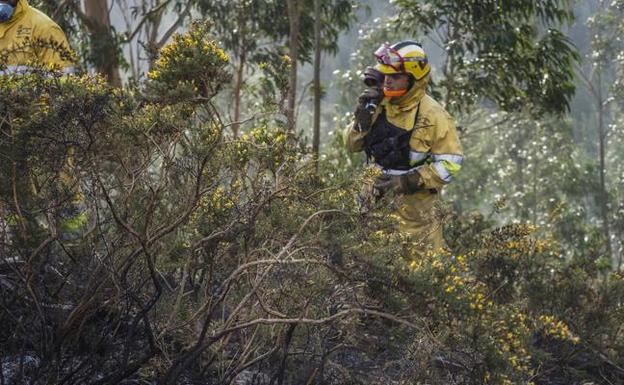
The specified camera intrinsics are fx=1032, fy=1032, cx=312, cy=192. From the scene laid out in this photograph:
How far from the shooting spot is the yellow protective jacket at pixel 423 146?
6.01m

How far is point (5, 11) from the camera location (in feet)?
20.0

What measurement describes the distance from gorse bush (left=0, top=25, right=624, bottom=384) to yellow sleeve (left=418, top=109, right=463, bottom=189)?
1.66 m

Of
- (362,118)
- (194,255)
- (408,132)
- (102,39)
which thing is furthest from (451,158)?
(102,39)

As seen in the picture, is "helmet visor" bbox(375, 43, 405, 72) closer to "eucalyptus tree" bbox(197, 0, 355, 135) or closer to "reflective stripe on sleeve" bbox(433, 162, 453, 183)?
"reflective stripe on sleeve" bbox(433, 162, 453, 183)

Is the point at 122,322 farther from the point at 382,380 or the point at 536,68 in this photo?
the point at 536,68

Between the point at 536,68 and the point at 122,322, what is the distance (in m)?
7.88

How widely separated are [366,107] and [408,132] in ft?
0.98

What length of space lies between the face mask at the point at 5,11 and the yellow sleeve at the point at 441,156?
258 cm

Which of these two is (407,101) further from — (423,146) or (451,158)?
(451,158)

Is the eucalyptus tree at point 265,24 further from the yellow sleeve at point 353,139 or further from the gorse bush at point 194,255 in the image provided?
the gorse bush at point 194,255

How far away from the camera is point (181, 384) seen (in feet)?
14.0

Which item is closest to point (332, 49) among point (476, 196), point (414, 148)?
point (414, 148)

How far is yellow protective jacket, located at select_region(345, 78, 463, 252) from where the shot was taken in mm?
6012

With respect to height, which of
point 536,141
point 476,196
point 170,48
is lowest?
point 476,196
